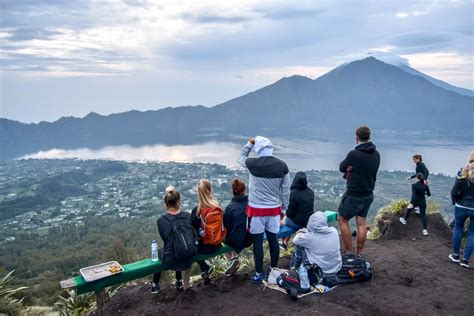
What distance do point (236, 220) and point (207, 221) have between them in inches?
15.6

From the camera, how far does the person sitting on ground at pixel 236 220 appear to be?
4.63 meters

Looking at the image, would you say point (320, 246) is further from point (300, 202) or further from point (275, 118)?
point (275, 118)

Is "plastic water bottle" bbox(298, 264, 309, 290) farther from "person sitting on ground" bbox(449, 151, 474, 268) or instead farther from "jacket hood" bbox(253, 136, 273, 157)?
"person sitting on ground" bbox(449, 151, 474, 268)

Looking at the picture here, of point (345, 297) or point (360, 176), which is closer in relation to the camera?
point (345, 297)

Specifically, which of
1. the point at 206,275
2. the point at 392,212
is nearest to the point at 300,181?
the point at 206,275

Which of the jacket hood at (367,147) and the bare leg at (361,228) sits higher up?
the jacket hood at (367,147)

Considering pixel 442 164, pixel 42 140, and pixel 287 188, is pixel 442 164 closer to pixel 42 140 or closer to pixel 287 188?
pixel 287 188

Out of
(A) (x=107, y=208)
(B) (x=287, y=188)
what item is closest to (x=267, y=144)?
(B) (x=287, y=188)

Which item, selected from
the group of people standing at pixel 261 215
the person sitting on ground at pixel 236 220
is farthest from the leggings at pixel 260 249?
the person sitting on ground at pixel 236 220

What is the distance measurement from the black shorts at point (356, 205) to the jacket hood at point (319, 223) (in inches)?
28.5

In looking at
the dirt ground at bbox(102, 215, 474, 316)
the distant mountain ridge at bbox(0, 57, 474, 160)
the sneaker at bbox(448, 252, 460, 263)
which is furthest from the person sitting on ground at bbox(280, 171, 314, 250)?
the distant mountain ridge at bbox(0, 57, 474, 160)

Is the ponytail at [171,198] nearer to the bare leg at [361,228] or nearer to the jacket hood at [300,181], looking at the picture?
the jacket hood at [300,181]

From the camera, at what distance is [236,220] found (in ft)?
15.3

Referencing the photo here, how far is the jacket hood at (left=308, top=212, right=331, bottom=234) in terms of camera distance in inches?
175
